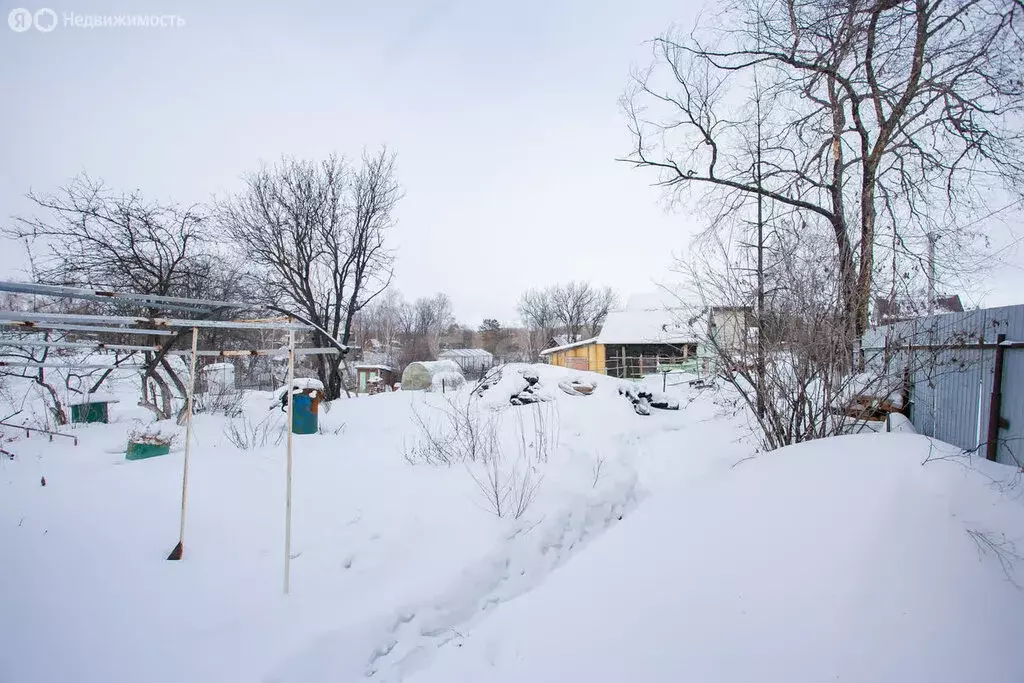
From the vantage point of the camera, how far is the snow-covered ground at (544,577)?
2.30 m

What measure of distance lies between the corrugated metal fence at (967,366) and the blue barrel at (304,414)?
9.05 metres

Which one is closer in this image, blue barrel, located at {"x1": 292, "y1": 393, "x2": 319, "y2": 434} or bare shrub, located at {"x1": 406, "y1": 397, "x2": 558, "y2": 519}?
bare shrub, located at {"x1": 406, "y1": 397, "x2": 558, "y2": 519}

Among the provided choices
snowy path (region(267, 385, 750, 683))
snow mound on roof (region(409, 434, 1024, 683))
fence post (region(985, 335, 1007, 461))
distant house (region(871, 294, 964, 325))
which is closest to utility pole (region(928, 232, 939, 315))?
distant house (region(871, 294, 964, 325))

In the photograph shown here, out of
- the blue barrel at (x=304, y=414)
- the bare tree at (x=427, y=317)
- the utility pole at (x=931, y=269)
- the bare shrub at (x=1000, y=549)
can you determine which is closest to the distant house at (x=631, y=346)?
the utility pole at (x=931, y=269)

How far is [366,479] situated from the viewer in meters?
5.61

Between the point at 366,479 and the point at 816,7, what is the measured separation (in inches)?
267

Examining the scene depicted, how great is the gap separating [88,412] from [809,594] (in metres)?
13.2

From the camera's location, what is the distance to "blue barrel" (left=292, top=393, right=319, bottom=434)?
8.94 meters

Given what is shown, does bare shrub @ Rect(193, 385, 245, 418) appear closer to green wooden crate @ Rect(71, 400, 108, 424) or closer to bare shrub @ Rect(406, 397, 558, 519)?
green wooden crate @ Rect(71, 400, 108, 424)

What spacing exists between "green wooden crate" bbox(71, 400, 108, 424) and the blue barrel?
4815mm

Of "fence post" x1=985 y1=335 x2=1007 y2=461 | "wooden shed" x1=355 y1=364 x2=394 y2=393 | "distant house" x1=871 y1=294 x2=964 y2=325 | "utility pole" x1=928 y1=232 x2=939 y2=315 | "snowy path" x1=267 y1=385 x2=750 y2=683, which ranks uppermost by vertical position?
"utility pole" x1=928 y1=232 x2=939 y2=315

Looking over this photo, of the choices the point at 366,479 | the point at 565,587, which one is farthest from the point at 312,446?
the point at 565,587

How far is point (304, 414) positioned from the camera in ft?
29.6

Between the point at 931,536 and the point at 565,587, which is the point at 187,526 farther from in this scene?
the point at 931,536
